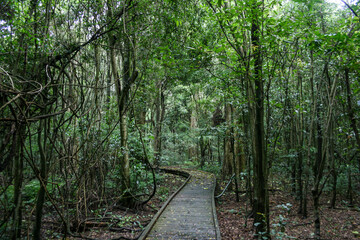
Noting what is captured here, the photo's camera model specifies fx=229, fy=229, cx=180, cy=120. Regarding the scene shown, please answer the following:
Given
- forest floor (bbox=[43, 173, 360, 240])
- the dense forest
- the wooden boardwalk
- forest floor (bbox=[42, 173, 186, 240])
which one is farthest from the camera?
forest floor (bbox=[43, 173, 360, 240])

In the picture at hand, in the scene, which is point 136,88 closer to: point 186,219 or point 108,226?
point 186,219

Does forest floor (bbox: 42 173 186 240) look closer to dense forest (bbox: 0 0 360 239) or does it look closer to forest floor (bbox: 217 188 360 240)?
dense forest (bbox: 0 0 360 239)

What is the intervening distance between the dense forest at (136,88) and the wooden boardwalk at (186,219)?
102 centimetres

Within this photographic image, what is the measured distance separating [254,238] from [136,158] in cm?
520

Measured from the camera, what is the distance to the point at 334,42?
3660mm

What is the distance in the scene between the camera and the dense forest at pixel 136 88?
3.84 metres

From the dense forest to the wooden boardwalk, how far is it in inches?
40.0

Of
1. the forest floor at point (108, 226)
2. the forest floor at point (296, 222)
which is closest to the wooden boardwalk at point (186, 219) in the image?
the forest floor at point (296, 222)

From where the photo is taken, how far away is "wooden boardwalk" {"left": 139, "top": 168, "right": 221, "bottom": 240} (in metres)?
5.52

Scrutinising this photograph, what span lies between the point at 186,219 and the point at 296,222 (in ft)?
11.7

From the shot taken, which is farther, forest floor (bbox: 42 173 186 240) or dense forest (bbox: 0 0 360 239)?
forest floor (bbox: 42 173 186 240)

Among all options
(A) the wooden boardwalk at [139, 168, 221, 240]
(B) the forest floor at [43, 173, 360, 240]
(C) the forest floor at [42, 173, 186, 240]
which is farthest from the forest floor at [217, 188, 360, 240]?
(C) the forest floor at [42, 173, 186, 240]

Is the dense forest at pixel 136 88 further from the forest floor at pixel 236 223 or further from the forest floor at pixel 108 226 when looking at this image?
the forest floor at pixel 236 223

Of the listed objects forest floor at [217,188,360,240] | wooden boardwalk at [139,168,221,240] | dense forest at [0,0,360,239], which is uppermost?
dense forest at [0,0,360,239]
